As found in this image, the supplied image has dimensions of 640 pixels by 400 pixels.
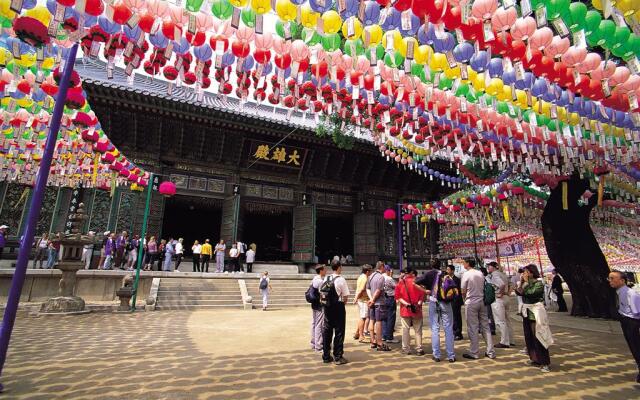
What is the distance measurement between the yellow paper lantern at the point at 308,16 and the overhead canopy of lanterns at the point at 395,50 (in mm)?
11

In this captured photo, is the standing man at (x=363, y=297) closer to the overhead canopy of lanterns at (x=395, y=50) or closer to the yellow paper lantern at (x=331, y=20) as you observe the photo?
the overhead canopy of lanterns at (x=395, y=50)

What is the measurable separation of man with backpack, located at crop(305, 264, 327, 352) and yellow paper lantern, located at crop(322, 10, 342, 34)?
3420 millimetres

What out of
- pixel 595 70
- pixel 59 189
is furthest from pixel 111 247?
pixel 595 70

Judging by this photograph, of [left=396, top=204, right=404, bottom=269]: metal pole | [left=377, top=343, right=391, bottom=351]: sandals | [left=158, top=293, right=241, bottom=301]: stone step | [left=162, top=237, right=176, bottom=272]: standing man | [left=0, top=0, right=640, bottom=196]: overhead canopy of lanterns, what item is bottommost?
[left=377, top=343, right=391, bottom=351]: sandals

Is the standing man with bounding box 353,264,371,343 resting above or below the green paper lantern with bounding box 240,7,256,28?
below

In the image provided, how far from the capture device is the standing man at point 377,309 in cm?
529

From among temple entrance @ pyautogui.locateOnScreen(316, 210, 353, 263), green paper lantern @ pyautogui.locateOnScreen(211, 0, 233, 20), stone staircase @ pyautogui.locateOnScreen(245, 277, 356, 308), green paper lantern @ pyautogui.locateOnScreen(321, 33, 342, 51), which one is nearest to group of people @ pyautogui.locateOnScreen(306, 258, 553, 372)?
green paper lantern @ pyautogui.locateOnScreen(321, 33, 342, 51)

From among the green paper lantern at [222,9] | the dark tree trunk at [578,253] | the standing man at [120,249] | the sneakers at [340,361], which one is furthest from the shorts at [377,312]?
the standing man at [120,249]

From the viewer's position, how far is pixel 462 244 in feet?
65.6

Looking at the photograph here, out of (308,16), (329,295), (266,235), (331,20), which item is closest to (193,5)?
(308,16)

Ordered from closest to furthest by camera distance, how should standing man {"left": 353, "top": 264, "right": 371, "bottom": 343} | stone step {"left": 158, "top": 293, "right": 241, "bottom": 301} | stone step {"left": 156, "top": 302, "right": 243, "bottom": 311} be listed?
standing man {"left": 353, "top": 264, "right": 371, "bottom": 343} → stone step {"left": 156, "top": 302, "right": 243, "bottom": 311} → stone step {"left": 158, "top": 293, "right": 241, "bottom": 301}

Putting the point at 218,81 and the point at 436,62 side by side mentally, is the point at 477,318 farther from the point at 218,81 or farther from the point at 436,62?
the point at 218,81

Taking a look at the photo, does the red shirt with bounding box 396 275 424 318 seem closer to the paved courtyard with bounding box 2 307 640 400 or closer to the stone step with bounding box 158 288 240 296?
the paved courtyard with bounding box 2 307 640 400

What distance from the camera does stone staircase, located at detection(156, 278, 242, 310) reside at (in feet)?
31.0
